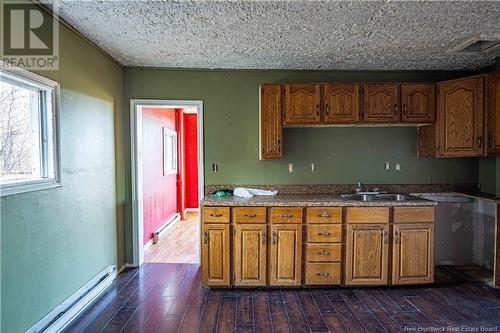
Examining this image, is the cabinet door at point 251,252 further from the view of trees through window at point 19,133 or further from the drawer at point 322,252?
the view of trees through window at point 19,133

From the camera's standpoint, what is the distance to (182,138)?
6961 mm

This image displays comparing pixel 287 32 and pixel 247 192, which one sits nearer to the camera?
pixel 287 32

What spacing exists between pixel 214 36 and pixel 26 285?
7.69ft

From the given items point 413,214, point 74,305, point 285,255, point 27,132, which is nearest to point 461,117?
point 413,214

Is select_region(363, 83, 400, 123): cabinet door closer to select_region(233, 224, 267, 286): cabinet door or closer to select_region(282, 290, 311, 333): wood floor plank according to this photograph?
select_region(233, 224, 267, 286): cabinet door

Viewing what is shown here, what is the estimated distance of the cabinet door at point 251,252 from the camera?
304 cm

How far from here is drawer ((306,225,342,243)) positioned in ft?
9.95

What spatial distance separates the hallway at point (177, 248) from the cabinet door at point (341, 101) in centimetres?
243

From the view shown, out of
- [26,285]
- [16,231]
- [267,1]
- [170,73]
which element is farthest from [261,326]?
[170,73]

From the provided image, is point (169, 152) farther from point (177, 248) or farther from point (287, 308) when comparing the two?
point (287, 308)

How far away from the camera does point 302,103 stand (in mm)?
3346

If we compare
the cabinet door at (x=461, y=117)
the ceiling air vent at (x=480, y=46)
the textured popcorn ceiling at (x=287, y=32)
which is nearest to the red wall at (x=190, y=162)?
the textured popcorn ceiling at (x=287, y=32)

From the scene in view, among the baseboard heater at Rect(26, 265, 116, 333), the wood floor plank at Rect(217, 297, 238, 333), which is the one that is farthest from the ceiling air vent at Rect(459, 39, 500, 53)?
the baseboard heater at Rect(26, 265, 116, 333)

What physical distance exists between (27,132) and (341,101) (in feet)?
9.48
